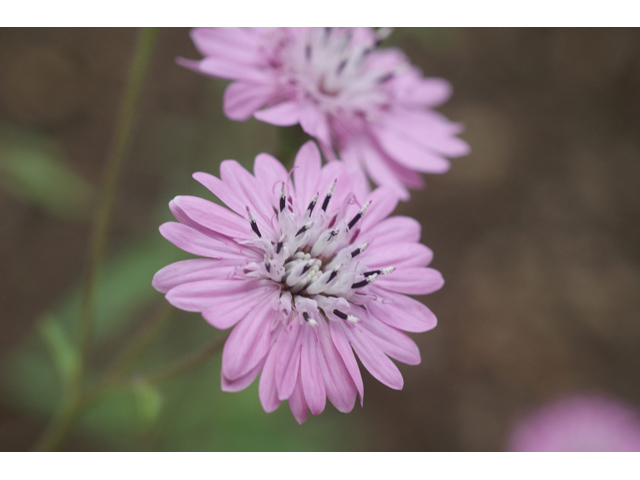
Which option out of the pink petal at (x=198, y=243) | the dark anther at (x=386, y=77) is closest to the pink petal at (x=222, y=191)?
the pink petal at (x=198, y=243)

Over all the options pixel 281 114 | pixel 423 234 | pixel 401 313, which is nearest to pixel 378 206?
pixel 401 313

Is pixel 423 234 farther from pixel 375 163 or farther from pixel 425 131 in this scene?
pixel 375 163

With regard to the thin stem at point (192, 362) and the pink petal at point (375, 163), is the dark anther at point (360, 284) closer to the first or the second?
the thin stem at point (192, 362)

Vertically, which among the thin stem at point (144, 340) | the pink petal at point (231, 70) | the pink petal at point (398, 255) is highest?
the pink petal at point (231, 70)

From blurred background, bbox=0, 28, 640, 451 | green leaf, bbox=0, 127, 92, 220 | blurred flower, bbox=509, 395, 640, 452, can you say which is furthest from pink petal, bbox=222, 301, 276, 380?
blurred flower, bbox=509, 395, 640, 452

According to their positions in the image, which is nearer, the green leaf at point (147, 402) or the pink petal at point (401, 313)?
the pink petal at point (401, 313)

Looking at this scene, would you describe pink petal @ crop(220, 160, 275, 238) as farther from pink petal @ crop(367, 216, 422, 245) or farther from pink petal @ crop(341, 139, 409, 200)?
pink petal @ crop(341, 139, 409, 200)

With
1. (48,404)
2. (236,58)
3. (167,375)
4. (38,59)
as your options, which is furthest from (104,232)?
(38,59)
